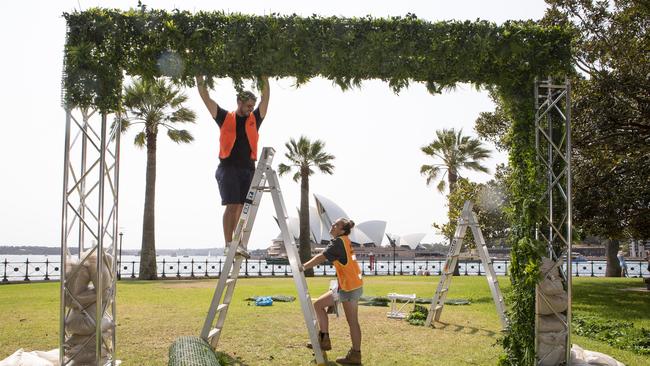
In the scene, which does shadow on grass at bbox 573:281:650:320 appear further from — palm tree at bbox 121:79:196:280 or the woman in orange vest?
palm tree at bbox 121:79:196:280

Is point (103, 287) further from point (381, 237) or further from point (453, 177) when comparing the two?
point (381, 237)

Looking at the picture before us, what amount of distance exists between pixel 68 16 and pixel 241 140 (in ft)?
7.75

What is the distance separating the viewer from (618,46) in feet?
50.1

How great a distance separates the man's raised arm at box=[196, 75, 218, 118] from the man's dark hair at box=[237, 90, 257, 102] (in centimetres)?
33

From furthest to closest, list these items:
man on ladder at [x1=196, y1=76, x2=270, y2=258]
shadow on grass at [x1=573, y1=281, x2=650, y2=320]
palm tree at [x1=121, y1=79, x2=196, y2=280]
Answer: palm tree at [x1=121, y1=79, x2=196, y2=280] → shadow on grass at [x1=573, y1=281, x2=650, y2=320] → man on ladder at [x1=196, y1=76, x2=270, y2=258]

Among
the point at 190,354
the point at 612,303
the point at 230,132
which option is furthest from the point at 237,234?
the point at 612,303

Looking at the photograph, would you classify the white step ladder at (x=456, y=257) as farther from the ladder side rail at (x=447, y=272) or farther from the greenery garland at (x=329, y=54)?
the greenery garland at (x=329, y=54)

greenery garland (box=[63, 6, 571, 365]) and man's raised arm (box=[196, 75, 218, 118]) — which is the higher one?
greenery garland (box=[63, 6, 571, 365])

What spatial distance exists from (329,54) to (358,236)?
61.2 metres

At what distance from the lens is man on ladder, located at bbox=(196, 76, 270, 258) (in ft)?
21.9

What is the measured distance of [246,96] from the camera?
21.3 feet

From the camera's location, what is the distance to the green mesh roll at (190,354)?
4.58 metres

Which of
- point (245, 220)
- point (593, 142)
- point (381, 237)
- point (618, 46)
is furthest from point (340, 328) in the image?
point (381, 237)

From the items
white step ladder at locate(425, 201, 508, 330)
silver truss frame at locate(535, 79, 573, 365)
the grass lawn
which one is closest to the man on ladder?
the grass lawn
